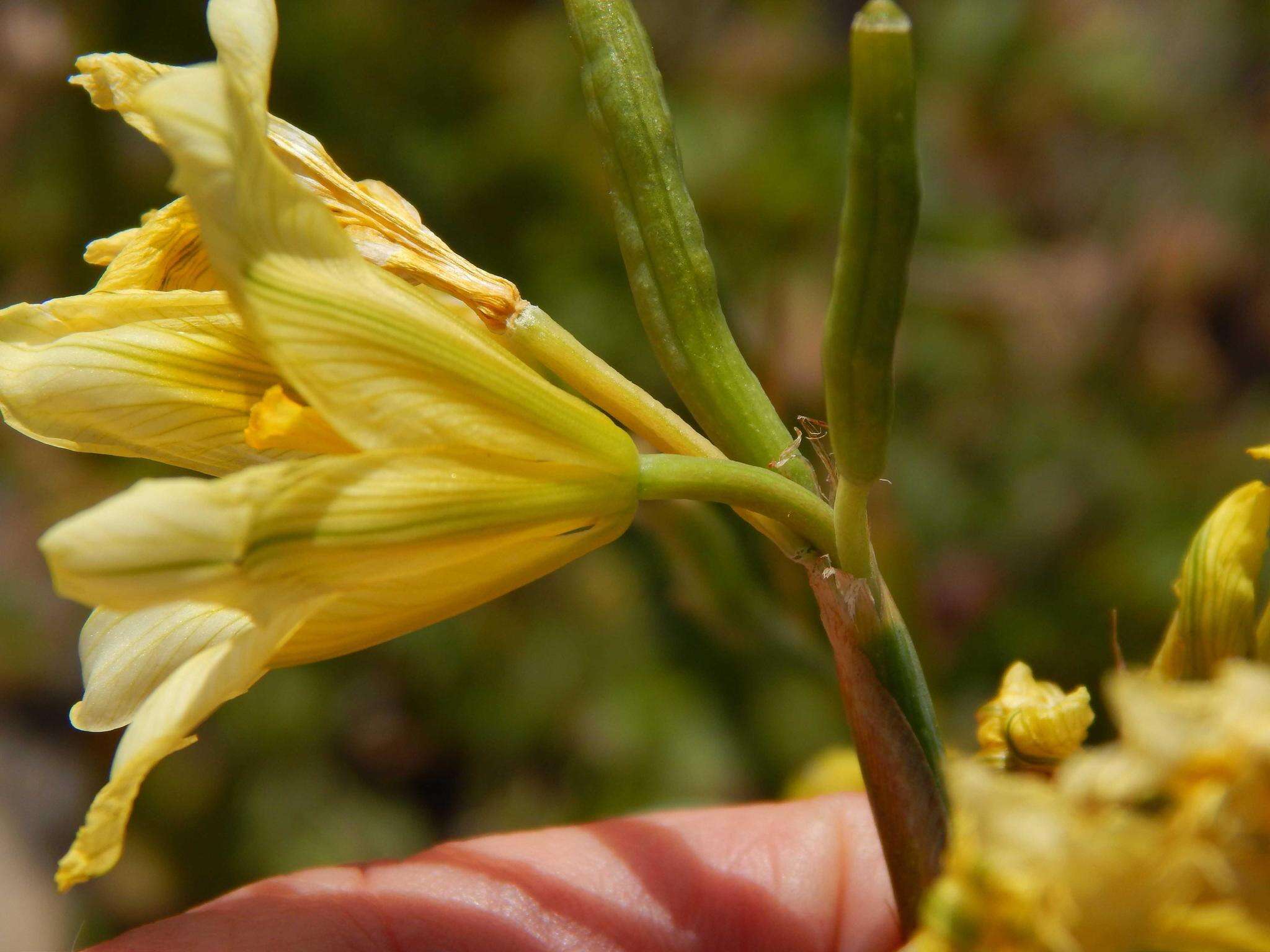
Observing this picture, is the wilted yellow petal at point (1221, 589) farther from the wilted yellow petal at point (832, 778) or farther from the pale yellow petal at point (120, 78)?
the pale yellow petal at point (120, 78)

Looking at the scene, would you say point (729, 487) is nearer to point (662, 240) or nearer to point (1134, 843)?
point (662, 240)

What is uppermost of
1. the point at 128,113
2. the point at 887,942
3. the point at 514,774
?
the point at 128,113

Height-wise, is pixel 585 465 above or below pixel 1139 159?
above

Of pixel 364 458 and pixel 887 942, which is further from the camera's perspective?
pixel 887 942

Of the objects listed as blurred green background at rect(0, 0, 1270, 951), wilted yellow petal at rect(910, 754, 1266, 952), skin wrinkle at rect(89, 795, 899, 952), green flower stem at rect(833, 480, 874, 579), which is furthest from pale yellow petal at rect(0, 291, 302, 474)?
blurred green background at rect(0, 0, 1270, 951)

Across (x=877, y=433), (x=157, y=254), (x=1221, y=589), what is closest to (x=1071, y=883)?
(x=877, y=433)

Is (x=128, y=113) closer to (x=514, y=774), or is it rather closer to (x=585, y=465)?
(x=585, y=465)

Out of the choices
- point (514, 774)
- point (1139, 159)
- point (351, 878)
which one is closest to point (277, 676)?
point (514, 774)
